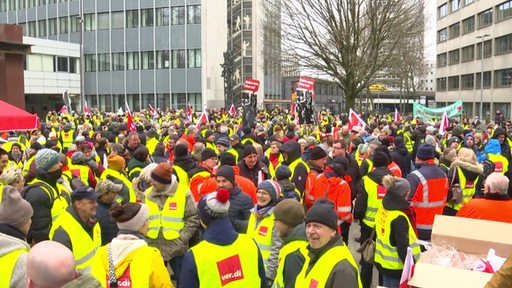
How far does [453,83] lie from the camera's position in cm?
6731

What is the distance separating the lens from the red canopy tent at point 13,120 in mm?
6945

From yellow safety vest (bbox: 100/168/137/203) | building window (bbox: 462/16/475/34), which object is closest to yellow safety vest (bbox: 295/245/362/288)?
yellow safety vest (bbox: 100/168/137/203)

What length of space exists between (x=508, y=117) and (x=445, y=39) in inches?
945

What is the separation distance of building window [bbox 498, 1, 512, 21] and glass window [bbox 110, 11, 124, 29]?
4016cm

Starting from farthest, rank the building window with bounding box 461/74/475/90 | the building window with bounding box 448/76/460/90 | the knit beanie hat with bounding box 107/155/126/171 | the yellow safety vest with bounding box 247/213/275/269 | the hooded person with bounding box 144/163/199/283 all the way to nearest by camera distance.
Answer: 1. the building window with bounding box 448/76/460/90
2. the building window with bounding box 461/74/475/90
3. the knit beanie hat with bounding box 107/155/126/171
4. the hooded person with bounding box 144/163/199/283
5. the yellow safety vest with bounding box 247/213/275/269

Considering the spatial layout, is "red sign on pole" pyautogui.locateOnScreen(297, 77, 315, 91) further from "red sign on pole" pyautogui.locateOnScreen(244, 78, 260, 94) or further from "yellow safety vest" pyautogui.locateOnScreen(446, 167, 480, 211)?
"yellow safety vest" pyautogui.locateOnScreen(446, 167, 480, 211)

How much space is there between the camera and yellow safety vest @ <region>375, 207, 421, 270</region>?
524 centimetres

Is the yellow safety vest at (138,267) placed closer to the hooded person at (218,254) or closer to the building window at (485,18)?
the hooded person at (218,254)

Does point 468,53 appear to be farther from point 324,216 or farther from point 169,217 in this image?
point 324,216

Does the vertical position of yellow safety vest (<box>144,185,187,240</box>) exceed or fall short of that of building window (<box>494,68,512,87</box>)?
it falls short

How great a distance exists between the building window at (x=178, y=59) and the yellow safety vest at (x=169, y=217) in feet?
161

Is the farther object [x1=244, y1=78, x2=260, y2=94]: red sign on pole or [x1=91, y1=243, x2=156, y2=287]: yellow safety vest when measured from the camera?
[x1=244, y1=78, x2=260, y2=94]: red sign on pole

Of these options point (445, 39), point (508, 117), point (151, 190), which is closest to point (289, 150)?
point (151, 190)

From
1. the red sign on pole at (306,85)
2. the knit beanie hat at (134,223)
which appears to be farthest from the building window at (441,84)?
the knit beanie hat at (134,223)
